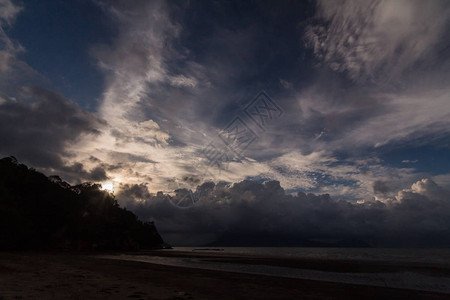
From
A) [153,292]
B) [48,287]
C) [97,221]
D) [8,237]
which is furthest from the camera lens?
[97,221]

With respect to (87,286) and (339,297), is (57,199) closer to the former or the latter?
(87,286)

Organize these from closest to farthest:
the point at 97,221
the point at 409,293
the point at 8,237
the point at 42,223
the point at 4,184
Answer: the point at 409,293, the point at 8,237, the point at 4,184, the point at 42,223, the point at 97,221

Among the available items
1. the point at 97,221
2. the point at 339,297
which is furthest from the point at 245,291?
the point at 97,221

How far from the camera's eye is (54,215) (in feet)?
275

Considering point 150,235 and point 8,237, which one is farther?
point 150,235

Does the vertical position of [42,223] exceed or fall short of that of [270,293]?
it exceeds it

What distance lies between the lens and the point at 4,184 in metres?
67.2

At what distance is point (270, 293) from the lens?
667 inches

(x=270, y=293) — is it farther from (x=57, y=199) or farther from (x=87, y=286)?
(x=57, y=199)

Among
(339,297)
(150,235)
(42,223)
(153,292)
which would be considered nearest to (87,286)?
(153,292)

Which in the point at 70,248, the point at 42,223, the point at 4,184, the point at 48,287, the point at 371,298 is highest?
the point at 4,184

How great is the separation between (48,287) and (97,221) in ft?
358

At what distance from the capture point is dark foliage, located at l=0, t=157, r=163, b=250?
6319 centimetres

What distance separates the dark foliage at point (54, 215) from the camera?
2488 inches
